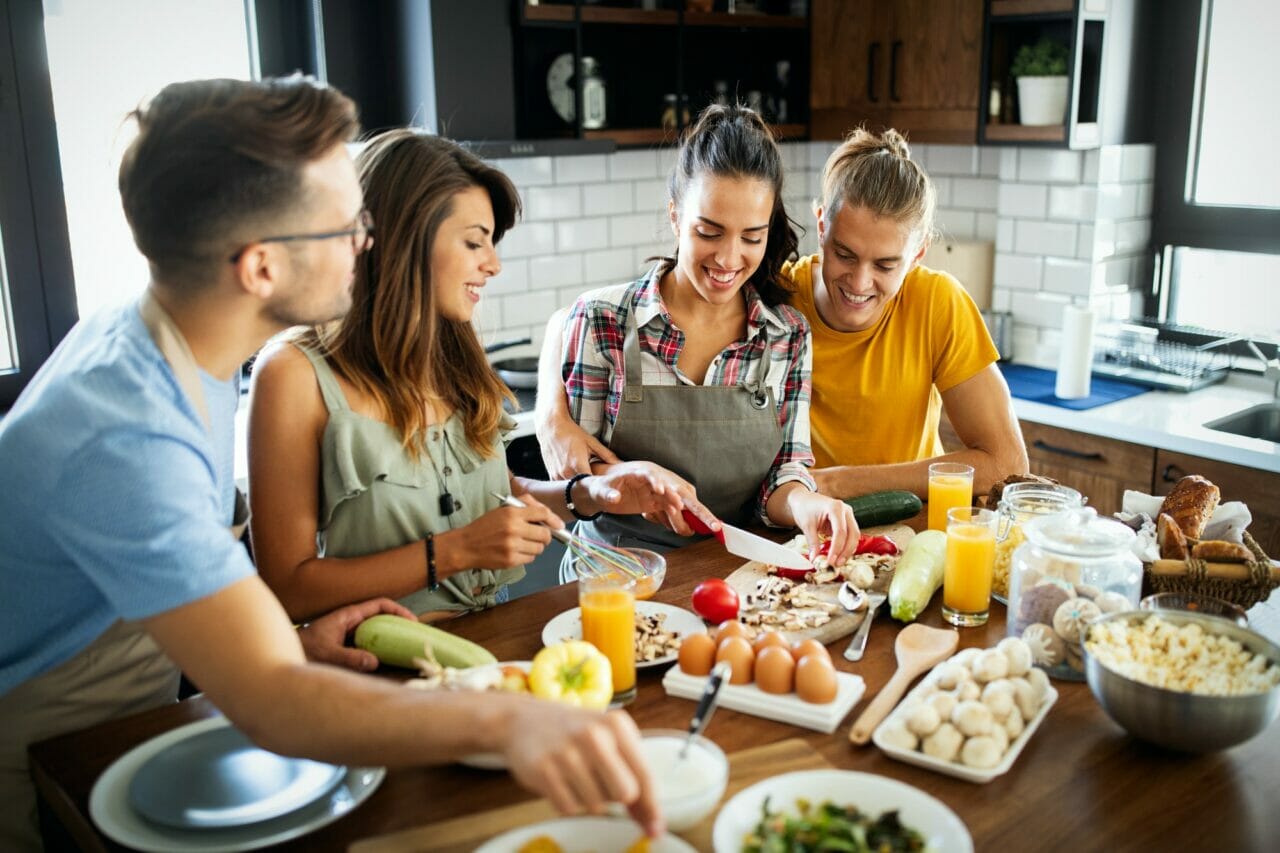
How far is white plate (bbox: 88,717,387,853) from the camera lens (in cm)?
126

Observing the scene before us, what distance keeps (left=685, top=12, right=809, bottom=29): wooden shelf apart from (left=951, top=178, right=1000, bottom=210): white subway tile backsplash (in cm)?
87

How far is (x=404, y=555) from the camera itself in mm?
1851

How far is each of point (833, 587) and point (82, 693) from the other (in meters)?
1.15

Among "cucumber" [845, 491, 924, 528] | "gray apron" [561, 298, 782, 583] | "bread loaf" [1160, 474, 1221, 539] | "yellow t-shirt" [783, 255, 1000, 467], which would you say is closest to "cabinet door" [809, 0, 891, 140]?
"yellow t-shirt" [783, 255, 1000, 467]

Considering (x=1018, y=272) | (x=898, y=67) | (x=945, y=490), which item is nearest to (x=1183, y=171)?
(x=1018, y=272)

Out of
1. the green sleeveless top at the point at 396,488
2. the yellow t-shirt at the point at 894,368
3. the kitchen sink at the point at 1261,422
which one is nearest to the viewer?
the green sleeveless top at the point at 396,488

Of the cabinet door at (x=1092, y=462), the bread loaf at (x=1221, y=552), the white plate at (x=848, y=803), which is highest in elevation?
the bread loaf at (x=1221, y=552)

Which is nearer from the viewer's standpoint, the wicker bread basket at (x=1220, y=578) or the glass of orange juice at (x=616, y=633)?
the glass of orange juice at (x=616, y=633)

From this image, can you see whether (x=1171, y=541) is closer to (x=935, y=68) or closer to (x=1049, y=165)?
(x=1049, y=165)

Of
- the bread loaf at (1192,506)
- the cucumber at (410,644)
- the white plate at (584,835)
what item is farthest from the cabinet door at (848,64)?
the white plate at (584,835)

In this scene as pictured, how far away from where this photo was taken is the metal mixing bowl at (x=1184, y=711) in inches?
54.1

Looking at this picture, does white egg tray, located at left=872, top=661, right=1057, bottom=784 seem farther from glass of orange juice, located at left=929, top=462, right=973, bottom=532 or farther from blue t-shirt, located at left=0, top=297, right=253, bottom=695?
blue t-shirt, located at left=0, top=297, right=253, bottom=695

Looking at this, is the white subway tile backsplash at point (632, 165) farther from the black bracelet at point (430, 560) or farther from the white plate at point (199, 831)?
the white plate at point (199, 831)

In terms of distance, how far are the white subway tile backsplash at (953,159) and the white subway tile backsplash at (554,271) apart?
1474mm
